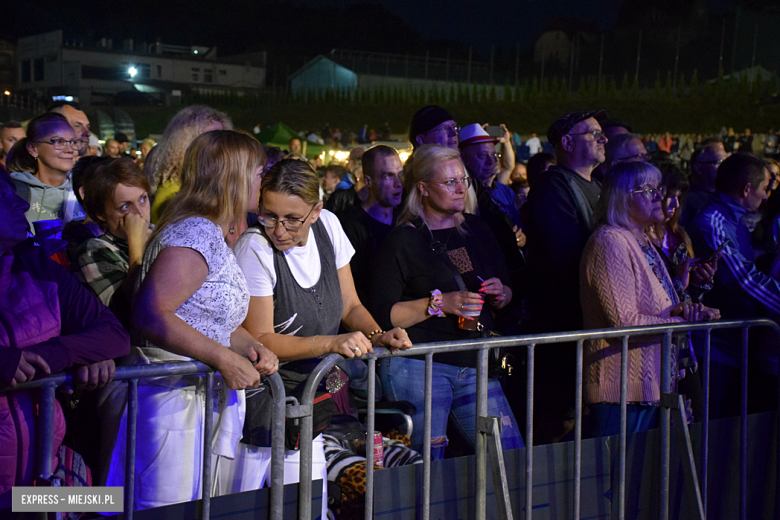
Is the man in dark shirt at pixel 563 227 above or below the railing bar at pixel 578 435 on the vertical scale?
above

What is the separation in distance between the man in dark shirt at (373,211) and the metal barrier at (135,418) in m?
1.91

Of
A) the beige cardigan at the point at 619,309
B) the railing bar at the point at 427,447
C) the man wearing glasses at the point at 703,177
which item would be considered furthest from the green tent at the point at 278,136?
the railing bar at the point at 427,447

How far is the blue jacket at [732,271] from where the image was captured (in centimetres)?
394

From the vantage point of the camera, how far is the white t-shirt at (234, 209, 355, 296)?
8.30 ft

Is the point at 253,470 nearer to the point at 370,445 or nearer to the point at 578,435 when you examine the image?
the point at 370,445

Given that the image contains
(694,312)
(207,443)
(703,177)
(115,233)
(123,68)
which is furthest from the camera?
(123,68)

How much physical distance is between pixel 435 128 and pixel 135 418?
309 centimetres

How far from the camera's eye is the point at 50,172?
14.2 ft

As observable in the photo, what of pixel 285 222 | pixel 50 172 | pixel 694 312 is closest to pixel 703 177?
pixel 694 312

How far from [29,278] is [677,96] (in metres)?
32.2

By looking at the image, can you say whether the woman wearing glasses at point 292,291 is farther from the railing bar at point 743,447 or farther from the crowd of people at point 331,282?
the railing bar at point 743,447

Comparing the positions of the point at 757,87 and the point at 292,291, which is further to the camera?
the point at 757,87

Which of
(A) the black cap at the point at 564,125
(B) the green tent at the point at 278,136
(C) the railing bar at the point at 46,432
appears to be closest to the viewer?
(C) the railing bar at the point at 46,432

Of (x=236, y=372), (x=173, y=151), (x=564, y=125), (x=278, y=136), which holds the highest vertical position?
(x=278, y=136)
